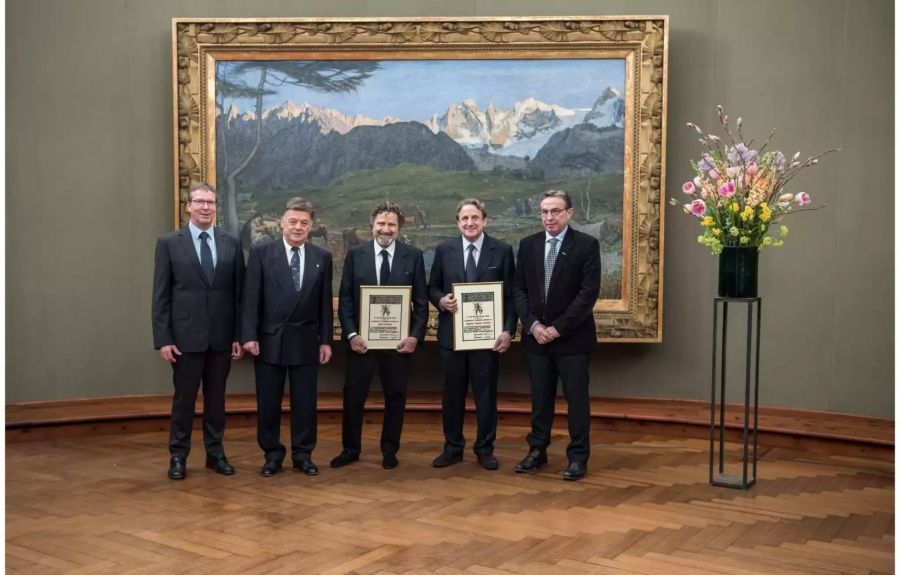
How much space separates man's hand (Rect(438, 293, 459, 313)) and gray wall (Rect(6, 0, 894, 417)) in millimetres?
2140

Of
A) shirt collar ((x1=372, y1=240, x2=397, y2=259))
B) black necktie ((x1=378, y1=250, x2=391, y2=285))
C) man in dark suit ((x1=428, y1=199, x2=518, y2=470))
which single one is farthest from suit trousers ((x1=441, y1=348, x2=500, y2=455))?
shirt collar ((x1=372, y1=240, x2=397, y2=259))

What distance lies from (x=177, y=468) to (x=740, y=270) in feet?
10.7

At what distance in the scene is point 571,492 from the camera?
18.1 ft

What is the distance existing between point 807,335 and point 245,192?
14.0 ft

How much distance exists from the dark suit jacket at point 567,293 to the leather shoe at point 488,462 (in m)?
0.67

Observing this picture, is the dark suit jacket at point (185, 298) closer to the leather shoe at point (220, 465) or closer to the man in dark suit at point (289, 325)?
the man in dark suit at point (289, 325)

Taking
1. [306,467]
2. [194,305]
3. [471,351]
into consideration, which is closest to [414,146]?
[471,351]

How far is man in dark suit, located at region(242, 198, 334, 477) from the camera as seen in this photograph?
5805 millimetres

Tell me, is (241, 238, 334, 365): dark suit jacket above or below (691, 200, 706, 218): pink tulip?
below

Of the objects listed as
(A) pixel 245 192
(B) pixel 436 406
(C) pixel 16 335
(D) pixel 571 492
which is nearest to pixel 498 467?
(D) pixel 571 492

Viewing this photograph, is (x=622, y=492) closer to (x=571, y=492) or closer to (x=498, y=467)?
(x=571, y=492)

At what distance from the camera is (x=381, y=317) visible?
6023mm

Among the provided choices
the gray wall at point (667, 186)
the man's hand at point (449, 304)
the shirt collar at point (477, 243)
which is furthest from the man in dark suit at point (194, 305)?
the gray wall at point (667, 186)

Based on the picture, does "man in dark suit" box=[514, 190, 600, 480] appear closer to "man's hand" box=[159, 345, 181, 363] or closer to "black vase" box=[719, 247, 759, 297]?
"black vase" box=[719, 247, 759, 297]
